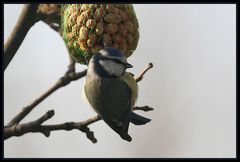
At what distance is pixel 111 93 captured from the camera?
6.47 ft

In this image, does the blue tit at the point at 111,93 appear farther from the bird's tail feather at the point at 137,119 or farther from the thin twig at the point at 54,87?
the thin twig at the point at 54,87

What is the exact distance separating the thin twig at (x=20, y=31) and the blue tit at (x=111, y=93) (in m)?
0.26

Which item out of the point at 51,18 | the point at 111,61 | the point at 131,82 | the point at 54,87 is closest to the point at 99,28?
the point at 111,61

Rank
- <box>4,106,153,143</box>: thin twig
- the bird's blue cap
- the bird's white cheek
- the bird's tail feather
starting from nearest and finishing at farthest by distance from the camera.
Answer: the bird's blue cap → the bird's white cheek → the bird's tail feather → <box>4,106,153,143</box>: thin twig

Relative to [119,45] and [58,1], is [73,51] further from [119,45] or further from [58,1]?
[58,1]

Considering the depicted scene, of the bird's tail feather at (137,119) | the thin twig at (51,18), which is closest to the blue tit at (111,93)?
the bird's tail feather at (137,119)

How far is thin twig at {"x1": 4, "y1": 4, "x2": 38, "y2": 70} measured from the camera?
6.16ft

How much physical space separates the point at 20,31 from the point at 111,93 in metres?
0.40

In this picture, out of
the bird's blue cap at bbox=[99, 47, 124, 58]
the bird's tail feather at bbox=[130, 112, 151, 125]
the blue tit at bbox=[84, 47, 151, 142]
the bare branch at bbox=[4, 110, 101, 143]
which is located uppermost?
the bird's blue cap at bbox=[99, 47, 124, 58]

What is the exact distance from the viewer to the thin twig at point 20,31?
188cm

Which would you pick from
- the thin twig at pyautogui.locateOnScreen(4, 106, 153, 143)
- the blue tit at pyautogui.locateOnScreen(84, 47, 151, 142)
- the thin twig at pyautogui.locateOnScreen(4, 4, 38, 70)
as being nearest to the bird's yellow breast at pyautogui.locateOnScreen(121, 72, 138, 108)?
the blue tit at pyautogui.locateOnScreen(84, 47, 151, 142)

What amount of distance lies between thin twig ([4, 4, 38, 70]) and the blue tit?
10.0 inches

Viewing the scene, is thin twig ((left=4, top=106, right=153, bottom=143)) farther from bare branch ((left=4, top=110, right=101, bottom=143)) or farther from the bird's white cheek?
the bird's white cheek

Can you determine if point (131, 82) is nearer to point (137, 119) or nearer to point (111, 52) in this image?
point (137, 119)
